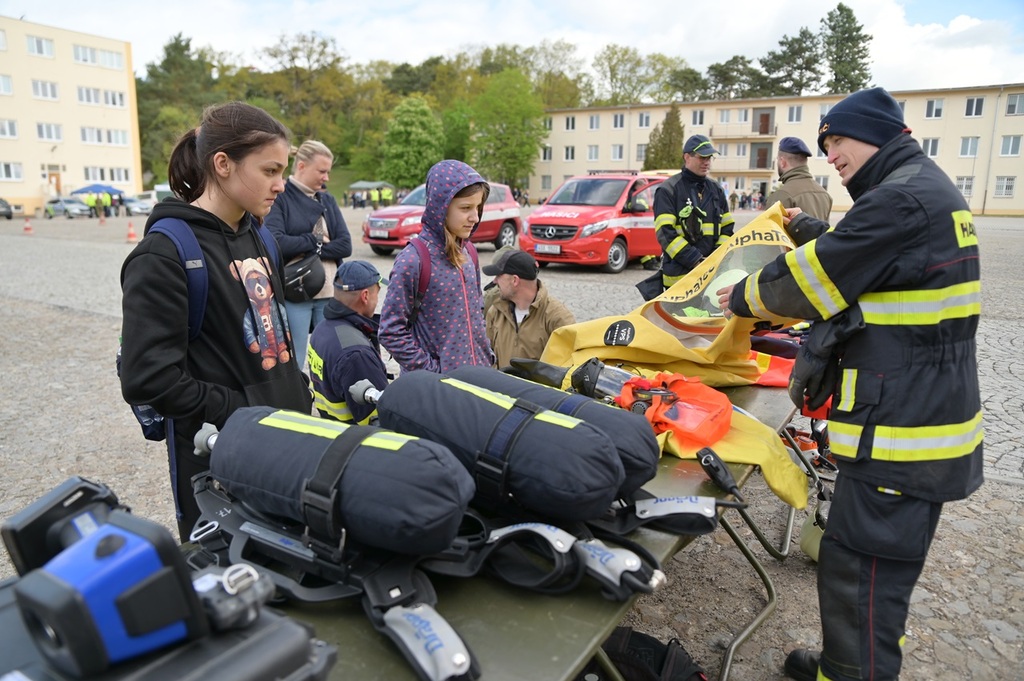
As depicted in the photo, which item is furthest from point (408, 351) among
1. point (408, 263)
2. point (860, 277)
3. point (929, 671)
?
point (929, 671)

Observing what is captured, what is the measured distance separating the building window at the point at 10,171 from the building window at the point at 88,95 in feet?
27.3

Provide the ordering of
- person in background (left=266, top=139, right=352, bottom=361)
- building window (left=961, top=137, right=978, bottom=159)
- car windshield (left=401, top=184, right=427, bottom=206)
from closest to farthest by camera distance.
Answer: person in background (left=266, top=139, right=352, bottom=361) → car windshield (left=401, top=184, right=427, bottom=206) → building window (left=961, top=137, right=978, bottom=159)

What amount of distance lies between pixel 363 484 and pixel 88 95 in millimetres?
71189

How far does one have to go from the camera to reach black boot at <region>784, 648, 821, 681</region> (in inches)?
107

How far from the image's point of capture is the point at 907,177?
7.15ft

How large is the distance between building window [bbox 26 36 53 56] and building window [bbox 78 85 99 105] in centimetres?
325

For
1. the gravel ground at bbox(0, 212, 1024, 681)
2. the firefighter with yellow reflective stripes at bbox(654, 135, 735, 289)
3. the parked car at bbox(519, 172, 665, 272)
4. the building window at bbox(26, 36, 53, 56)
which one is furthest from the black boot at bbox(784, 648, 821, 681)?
the building window at bbox(26, 36, 53, 56)

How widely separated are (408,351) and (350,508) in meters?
1.61

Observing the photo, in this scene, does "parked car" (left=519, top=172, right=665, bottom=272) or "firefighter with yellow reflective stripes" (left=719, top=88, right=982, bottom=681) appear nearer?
"firefighter with yellow reflective stripes" (left=719, top=88, right=982, bottom=681)

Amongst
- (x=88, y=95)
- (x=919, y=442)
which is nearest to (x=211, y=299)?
(x=919, y=442)

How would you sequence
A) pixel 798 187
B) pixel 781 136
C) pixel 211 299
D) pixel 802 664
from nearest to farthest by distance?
pixel 211 299 → pixel 802 664 → pixel 798 187 → pixel 781 136

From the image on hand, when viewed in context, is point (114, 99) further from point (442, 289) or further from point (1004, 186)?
point (1004, 186)

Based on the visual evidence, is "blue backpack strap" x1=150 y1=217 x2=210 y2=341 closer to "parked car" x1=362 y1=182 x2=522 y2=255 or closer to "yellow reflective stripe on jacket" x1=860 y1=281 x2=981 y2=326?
"yellow reflective stripe on jacket" x1=860 y1=281 x2=981 y2=326

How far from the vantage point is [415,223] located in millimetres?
15258
